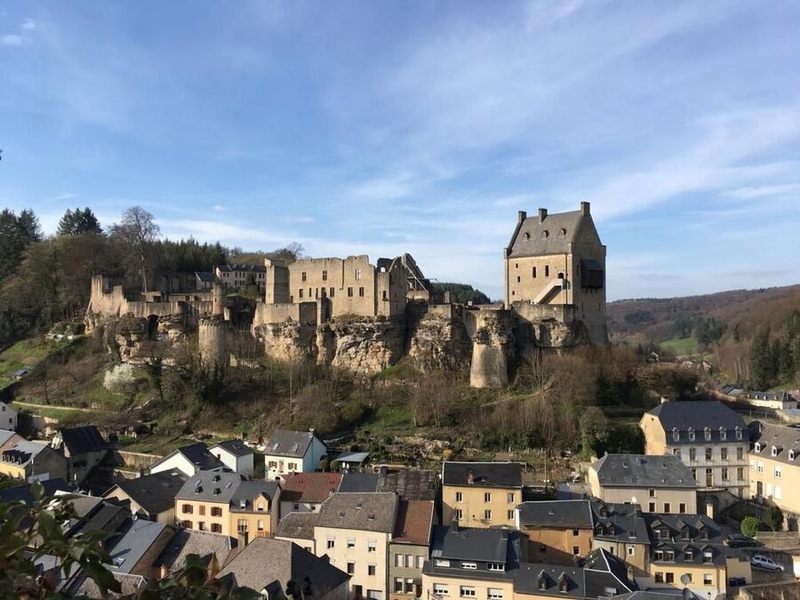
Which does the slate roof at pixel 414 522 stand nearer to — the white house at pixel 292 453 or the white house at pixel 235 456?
the white house at pixel 292 453

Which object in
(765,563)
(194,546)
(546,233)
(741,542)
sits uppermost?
(546,233)

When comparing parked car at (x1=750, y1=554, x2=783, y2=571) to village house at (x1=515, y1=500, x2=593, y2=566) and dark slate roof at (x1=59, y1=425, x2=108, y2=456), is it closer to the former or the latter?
village house at (x1=515, y1=500, x2=593, y2=566)

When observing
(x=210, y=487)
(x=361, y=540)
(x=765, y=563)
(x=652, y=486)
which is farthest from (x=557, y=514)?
(x=210, y=487)

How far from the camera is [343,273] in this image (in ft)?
135

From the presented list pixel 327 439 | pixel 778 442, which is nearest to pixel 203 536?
pixel 327 439

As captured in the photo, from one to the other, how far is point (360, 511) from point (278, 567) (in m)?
5.53

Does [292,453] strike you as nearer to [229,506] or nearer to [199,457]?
[199,457]

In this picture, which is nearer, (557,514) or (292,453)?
(557,514)

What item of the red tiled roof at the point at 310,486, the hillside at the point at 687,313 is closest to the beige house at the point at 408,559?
the red tiled roof at the point at 310,486

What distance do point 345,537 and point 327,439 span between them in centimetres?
1093

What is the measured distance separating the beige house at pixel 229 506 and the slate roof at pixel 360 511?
2766 mm

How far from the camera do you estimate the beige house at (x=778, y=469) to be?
92.9 ft

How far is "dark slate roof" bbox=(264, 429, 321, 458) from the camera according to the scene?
104 feet

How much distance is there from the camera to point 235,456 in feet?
105
